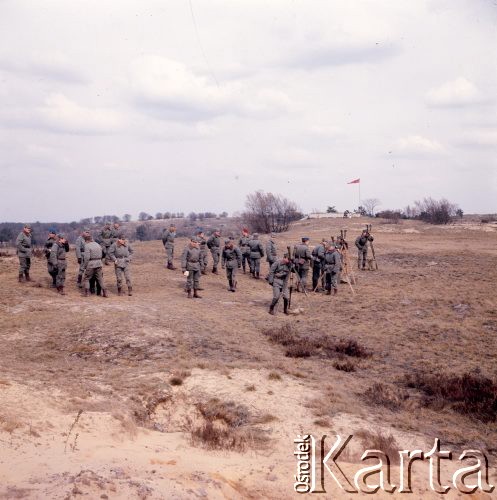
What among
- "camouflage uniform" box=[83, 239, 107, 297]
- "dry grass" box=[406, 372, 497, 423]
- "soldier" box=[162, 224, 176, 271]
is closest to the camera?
"dry grass" box=[406, 372, 497, 423]

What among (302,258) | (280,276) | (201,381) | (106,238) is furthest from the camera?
(106,238)

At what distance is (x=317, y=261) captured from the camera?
1784 centimetres

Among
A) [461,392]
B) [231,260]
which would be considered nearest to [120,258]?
[231,260]

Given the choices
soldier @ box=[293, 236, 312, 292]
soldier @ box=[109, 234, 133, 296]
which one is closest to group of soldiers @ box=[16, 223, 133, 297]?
soldier @ box=[109, 234, 133, 296]

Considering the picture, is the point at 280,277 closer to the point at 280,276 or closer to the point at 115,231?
the point at 280,276

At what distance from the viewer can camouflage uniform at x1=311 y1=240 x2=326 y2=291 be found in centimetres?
1744

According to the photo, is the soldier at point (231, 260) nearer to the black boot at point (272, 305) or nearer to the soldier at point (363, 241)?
the black boot at point (272, 305)

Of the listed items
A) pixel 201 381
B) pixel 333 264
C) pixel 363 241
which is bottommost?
pixel 201 381

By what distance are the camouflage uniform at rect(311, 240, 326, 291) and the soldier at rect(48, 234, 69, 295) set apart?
819cm

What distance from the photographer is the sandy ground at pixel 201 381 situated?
17.3 ft

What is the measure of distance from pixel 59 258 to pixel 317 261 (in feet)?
28.0

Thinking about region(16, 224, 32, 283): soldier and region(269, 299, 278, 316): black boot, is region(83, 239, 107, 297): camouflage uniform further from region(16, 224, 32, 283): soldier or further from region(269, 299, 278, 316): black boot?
region(269, 299, 278, 316): black boot

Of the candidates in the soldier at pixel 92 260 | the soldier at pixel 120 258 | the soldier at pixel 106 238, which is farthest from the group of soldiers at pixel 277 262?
the soldier at pixel 92 260

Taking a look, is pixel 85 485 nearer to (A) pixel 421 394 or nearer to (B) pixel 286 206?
(A) pixel 421 394
